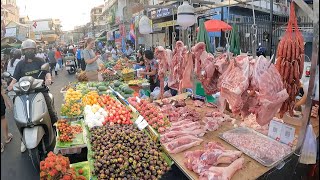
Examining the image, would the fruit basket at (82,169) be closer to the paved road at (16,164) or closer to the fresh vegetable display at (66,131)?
the fresh vegetable display at (66,131)

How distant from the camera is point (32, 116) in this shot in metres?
4.15

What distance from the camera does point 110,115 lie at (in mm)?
4543

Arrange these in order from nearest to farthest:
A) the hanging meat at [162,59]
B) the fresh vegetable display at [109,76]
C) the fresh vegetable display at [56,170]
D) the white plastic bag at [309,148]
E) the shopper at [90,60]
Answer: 1. the white plastic bag at [309,148]
2. the fresh vegetable display at [56,170]
3. the hanging meat at [162,59]
4. the shopper at [90,60]
5. the fresh vegetable display at [109,76]

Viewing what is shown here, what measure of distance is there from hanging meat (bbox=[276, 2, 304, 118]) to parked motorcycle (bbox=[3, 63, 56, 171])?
385 cm

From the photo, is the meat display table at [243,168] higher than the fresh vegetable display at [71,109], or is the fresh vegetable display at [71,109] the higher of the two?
the fresh vegetable display at [71,109]

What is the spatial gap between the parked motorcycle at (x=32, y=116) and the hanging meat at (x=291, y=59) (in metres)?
3.85

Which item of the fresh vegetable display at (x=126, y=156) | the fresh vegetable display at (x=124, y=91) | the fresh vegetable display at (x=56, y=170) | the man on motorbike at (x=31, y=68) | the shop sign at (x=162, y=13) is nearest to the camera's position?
the fresh vegetable display at (x=56, y=170)

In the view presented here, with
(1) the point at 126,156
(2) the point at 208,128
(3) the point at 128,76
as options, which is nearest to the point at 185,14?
(2) the point at 208,128

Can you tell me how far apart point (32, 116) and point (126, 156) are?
197 centimetres

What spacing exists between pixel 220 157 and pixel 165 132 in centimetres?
108

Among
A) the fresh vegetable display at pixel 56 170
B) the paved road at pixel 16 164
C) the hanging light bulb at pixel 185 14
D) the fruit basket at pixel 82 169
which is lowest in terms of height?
the paved road at pixel 16 164

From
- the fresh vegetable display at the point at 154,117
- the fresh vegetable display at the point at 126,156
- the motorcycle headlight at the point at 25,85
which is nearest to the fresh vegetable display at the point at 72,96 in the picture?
the motorcycle headlight at the point at 25,85

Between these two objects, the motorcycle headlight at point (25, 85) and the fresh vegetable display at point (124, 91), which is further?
the fresh vegetable display at point (124, 91)

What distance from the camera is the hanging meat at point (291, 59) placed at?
2.81 m
